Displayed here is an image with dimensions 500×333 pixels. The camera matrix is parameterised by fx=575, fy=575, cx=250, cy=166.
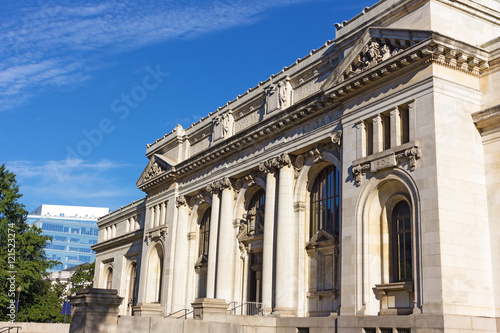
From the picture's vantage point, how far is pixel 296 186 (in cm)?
3581

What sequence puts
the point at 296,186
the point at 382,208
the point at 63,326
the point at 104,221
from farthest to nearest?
1. the point at 104,221
2. the point at 63,326
3. the point at 296,186
4. the point at 382,208

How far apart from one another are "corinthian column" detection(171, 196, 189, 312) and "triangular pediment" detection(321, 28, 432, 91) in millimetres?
21226

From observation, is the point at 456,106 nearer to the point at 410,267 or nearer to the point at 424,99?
the point at 424,99

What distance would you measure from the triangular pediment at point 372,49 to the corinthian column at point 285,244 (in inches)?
262

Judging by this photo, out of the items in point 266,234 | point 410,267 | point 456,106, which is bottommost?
point 410,267

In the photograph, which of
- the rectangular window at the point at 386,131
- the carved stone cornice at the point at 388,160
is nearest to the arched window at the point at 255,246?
the carved stone cornice at the point at 388,160

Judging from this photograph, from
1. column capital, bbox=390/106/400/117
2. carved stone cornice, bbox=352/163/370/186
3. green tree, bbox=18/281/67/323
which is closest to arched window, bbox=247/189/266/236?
carved stone cornice, bbox=352/163/370/186

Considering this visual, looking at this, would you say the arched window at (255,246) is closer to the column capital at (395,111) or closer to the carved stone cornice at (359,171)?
the carved stone cornice at (359,171)

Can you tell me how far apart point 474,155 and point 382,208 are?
16.1ft

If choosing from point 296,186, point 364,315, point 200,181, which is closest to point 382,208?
point 364,315

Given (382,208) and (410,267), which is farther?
(382,208)

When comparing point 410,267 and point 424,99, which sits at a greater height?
point 424,99

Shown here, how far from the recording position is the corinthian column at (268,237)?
116 feet

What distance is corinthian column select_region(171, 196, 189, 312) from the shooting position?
4653cm
